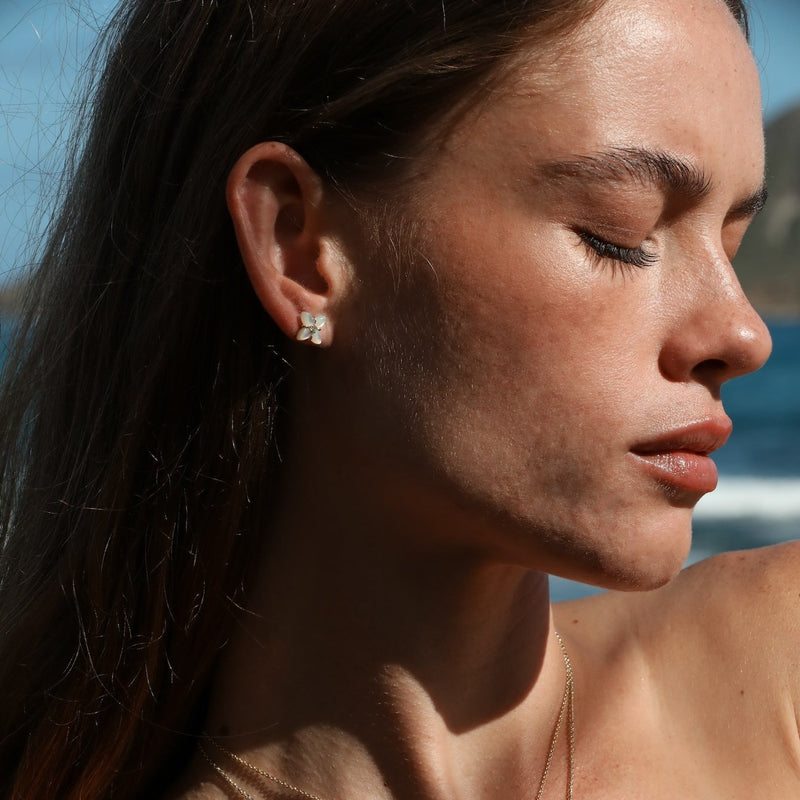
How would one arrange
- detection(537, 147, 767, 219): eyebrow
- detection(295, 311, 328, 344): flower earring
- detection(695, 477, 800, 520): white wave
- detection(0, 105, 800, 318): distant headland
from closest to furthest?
detection(537, 147, 767, 219): eyebrow → detection(295, 311, 328, 344): flower earring → detection(695, 477, 800, 520): white wave → detection(0, 105, 800, 318): distant headland

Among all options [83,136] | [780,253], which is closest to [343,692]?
[83,136]

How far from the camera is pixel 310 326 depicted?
170 cm

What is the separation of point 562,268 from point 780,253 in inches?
875

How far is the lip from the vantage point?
158cm

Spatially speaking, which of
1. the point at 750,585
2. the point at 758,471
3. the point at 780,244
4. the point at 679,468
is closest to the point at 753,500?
the point at 758,471

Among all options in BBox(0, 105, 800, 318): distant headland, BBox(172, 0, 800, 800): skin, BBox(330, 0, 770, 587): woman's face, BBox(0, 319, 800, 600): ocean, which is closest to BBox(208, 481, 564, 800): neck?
BBox(172, 0, 800, 800): skin

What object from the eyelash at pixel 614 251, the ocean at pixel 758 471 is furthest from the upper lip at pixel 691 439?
the ocean at pixel 758 471

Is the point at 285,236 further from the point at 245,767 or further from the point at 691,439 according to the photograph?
the point at 245,767

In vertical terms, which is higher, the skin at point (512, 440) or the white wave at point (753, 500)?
the white wave at point (753, 500)

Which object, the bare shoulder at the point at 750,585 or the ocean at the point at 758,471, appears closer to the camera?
the bare shoulder at the point at 750,585

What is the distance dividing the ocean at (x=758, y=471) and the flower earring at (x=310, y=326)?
4249mm

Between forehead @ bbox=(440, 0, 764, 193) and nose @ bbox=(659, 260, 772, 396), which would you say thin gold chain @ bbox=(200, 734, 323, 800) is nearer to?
nose @ bbox=(659, 260, 772, 396)

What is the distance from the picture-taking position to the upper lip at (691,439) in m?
1.58

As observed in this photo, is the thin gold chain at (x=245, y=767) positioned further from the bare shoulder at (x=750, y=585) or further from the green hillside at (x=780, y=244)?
the green hillside at (x=780, y=244)
